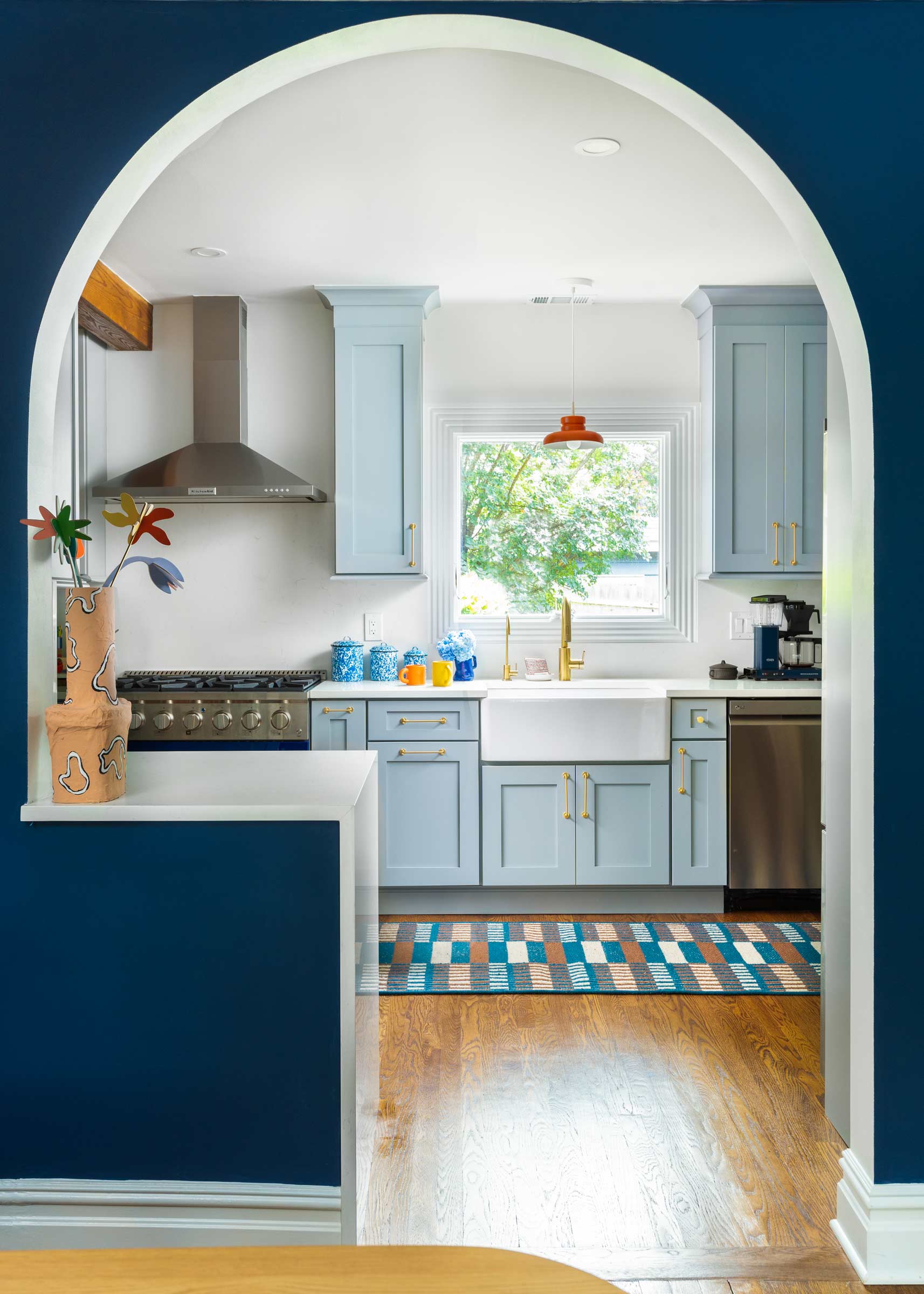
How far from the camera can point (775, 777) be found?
12.4ft

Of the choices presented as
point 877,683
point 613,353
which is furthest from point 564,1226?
point 613,353

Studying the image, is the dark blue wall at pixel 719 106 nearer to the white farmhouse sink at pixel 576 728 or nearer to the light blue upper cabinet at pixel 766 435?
the white farmhouse sink at pixel 576 728

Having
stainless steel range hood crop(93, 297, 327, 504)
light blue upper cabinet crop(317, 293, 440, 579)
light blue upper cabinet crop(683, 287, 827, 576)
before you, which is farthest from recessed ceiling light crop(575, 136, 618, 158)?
stainless steel range hood crop(93, 297, 327, 504)

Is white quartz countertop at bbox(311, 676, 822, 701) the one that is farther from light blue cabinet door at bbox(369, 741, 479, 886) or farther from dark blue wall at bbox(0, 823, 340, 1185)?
dark blue wall at bbox(0, 823, 340, 1185)

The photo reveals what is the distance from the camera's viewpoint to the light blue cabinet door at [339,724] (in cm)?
377

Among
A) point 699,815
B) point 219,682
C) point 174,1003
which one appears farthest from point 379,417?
point 174,1003

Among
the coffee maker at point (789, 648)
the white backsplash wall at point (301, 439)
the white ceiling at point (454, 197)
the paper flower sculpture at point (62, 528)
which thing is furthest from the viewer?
the white backsplash wall at point (301, 439)

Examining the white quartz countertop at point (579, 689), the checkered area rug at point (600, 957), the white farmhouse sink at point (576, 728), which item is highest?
the white quartz countertop at point (579, 689)

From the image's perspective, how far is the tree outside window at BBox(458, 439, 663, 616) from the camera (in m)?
4.41

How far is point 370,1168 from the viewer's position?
213cm

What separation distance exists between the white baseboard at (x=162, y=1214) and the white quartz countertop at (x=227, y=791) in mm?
706

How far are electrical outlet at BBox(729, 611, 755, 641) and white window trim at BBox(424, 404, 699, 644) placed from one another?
0.55 ft

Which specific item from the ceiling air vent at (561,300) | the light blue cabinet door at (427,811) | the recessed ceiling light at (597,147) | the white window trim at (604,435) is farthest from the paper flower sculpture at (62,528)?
the ceiling air vent at (561,300)

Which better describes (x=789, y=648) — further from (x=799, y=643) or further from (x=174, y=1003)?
(x=174, y=1003)
